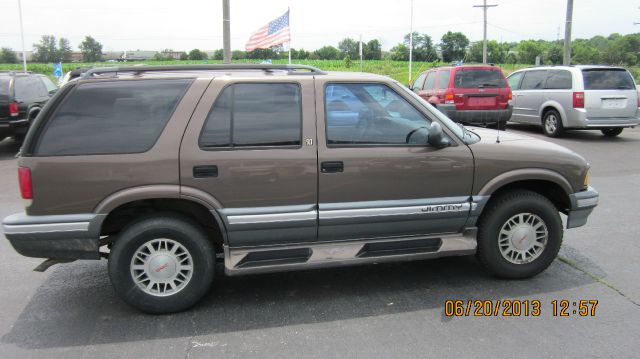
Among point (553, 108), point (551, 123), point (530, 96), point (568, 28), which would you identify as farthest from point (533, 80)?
point (568, 28)

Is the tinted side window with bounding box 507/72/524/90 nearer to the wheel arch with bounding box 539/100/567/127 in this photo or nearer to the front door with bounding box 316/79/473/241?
the wheel arch with bounding box 539/100/567/127

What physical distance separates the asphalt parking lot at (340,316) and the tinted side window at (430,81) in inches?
364

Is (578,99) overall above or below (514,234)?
above

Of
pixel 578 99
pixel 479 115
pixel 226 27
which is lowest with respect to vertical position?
pixel 479 115

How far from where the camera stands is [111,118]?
375 centimetres

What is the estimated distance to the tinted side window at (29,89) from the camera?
12.1 meters

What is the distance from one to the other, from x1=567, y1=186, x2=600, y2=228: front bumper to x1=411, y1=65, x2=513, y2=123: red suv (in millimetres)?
8197

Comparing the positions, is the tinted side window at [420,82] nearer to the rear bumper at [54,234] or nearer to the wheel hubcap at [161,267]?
the wheel hubcap at [161,267]

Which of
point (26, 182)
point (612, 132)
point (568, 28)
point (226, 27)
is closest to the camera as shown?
point (26, 182)

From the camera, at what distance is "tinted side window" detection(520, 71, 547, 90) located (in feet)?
45.0

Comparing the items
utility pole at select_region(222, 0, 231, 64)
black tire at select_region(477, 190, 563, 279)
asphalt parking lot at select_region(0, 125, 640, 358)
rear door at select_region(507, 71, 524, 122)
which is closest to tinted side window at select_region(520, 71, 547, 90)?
rear door at select_region(507, 71, 524, 122)

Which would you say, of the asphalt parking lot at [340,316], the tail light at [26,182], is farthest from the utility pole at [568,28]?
the tail light at [26,182]

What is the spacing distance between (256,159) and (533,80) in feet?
40.8

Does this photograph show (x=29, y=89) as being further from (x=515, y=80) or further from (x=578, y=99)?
(x=578, y=99)
